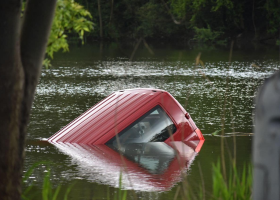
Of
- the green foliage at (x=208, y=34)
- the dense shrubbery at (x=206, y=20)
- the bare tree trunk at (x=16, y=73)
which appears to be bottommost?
the bare tree trunk at (x=16, y=73)

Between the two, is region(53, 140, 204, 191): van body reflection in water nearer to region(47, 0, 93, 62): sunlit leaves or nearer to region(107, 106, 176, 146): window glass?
region(107, 106, 176, 146): window glass

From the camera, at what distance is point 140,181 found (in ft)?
21.1

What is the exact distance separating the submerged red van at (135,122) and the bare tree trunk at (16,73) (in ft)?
17.3

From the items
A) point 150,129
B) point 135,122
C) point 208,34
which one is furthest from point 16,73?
point 208,34

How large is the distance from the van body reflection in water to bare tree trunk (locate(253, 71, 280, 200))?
495cm

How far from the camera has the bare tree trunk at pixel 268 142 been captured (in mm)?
849

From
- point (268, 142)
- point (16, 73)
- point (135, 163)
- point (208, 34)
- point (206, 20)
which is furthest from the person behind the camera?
point (206, 20)

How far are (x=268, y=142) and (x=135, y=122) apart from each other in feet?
25.5

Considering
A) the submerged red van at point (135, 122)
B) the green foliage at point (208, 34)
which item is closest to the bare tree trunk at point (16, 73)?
the submerged red van at point (135, 122)

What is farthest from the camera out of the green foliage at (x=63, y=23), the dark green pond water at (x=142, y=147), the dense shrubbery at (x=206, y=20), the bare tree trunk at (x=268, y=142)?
the dense shrubbery at (x=206, y=20)

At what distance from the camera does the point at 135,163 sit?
7.54 metres

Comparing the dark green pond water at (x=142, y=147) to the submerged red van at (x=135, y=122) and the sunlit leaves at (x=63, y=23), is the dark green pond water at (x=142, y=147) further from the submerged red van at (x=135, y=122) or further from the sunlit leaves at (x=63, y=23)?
the sunlit leaves at (x=63, y=23)

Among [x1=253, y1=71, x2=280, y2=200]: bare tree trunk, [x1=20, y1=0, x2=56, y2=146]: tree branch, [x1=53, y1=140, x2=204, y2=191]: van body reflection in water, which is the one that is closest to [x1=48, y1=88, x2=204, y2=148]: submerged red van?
[x1=53, y1=140, x2=204, y2=191]: van body reflection in water

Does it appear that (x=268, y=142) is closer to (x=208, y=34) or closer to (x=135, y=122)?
(x=135, y=122)
